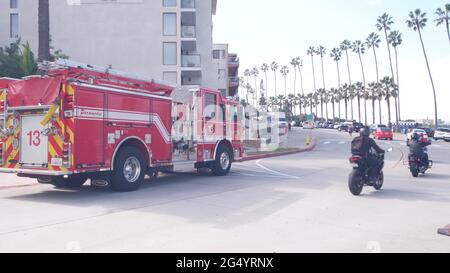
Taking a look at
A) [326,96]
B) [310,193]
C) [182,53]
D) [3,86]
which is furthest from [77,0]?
[326,96]

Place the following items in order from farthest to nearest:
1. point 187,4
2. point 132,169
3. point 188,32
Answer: point 187,4 < point 188,32 < point 132,169

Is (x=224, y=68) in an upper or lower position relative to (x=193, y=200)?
upper

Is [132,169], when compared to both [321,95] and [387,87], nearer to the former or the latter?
[387,87]

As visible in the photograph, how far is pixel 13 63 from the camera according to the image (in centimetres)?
2475

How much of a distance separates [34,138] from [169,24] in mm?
28941

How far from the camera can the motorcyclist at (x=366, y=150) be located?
36.0 ft

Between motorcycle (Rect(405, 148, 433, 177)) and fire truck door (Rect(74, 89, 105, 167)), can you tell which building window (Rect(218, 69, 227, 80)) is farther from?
fire truck door (Rect(74, 89, 105, 167))

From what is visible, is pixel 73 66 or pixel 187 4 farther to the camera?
pixel 187 4

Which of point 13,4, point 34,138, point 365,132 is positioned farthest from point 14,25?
point 365,132

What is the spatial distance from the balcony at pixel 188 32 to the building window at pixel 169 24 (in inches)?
50.7

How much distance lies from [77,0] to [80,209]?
112 ft

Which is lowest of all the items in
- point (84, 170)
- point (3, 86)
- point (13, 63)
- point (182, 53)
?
point (84, 170)

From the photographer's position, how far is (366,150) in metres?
11.0
